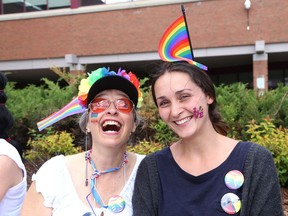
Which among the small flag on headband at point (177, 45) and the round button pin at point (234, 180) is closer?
the round button pin at point (234, 180)

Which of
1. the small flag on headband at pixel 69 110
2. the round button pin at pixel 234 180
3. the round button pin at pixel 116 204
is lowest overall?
the round button pin at pixel 116 204

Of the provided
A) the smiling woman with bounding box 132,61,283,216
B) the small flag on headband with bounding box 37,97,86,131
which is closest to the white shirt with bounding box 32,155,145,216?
the smiling woman with bounding box 132,61,283,216

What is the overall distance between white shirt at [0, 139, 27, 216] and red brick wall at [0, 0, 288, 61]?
14.7 m

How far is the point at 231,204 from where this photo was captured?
1.85 meters

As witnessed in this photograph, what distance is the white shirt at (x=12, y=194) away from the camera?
2.24 metres

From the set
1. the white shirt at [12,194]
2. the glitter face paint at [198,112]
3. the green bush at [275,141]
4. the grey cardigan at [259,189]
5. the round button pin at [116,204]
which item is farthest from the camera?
the green bush at [275,141]

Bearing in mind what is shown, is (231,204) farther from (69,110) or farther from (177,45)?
(69,110)

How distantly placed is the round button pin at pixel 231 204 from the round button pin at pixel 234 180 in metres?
0.05

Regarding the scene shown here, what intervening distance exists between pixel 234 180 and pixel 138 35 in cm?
1571

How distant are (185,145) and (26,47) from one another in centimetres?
1805

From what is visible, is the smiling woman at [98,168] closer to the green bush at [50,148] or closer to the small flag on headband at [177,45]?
the small flag on headband at [177,45]

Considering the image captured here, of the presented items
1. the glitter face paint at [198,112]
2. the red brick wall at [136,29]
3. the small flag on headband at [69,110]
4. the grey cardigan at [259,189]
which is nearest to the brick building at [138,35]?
the red brick wall at [136,29]

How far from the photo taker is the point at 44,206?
2.15 m

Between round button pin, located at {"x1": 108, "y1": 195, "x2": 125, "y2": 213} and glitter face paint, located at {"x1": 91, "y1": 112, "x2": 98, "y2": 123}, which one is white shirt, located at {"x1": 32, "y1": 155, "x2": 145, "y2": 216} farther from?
glitter face paint, located at {"x1": 91, "y1": 112, "x2": 98, "y2": 123}
